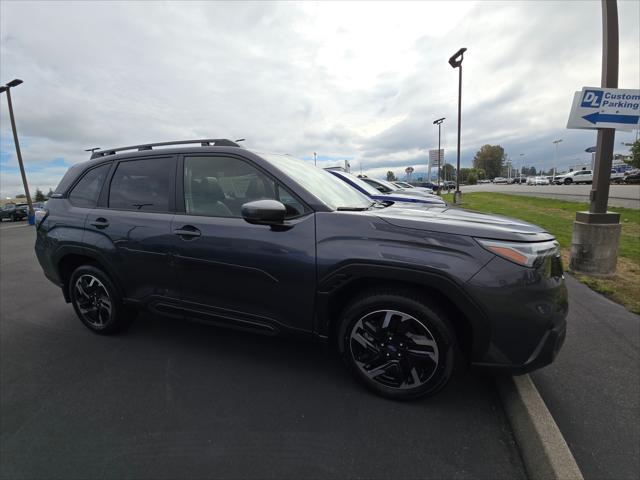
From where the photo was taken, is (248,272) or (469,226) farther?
(248,272)

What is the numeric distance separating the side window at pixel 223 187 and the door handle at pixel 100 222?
0.94m

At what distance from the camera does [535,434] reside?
1896 mm

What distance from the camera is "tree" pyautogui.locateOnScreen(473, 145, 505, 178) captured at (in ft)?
372

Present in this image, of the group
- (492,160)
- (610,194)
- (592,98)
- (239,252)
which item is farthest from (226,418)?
(492,160)

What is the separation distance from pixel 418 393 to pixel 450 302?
66cm

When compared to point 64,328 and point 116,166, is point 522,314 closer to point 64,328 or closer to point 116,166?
point 116,166

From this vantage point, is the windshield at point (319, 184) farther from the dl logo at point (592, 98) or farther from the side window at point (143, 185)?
the dl logo at point (592, 98)

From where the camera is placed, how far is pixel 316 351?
3076mm

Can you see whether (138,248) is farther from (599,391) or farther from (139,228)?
(599,391)

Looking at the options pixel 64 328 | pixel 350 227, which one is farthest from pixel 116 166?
pixel 350 227

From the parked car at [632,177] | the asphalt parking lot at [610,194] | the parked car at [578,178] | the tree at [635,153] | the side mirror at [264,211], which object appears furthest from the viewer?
the parked car at [578,178]

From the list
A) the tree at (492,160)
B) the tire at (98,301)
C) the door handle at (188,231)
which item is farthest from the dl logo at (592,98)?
the tree at (492,160)

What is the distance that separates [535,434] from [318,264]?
1.60 meters

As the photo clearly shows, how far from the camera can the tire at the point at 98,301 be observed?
3.31 m
